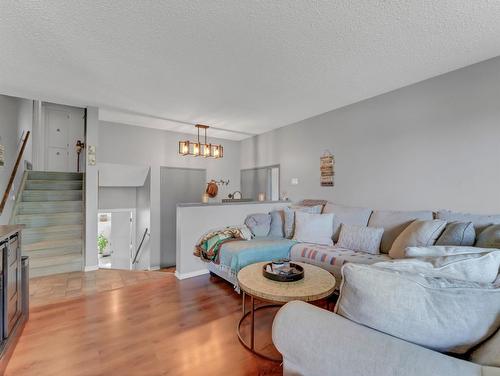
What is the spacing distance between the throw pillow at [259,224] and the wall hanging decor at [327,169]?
3.72 feet

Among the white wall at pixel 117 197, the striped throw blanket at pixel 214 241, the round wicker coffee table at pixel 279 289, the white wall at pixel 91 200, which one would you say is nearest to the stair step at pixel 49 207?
the white wall at pixel 91 200

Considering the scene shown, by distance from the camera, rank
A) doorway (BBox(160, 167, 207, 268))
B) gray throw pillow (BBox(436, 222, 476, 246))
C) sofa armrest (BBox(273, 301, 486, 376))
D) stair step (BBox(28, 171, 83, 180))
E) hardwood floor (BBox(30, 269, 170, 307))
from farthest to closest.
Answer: doorway (BBox(160, 167, 207, 268)) < stair step (BBox(28, 171, 83, 180)) < hardwood floor (BBox(30, 269, 170, 307)) < gray throw pillow (BBox(436, 222, 476, 246)) < sofa armrest (BBox(273, 301, 486, 376))

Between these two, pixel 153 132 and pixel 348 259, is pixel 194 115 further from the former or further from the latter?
pixel 348 259

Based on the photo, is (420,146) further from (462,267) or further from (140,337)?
(140,337)

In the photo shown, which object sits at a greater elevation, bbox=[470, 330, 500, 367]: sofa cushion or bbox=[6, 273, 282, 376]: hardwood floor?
bbox=[470, 330, 500, 367]: sofa cushion

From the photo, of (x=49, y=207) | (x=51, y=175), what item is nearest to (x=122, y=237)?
(x=51, y=175)

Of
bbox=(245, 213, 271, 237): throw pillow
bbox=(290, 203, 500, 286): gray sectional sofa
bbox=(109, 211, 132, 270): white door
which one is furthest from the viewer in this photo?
bbox=(109, 211, 132, 270): white door

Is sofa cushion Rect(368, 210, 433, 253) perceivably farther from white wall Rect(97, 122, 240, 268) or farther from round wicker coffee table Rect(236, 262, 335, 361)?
white wall Rect(97, 122, 240, 268)

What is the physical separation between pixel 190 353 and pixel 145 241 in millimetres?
4192

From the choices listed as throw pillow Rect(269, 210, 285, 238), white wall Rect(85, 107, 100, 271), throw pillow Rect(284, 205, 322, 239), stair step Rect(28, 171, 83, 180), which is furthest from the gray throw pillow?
stair step Rect(28, 171, 83, 180)

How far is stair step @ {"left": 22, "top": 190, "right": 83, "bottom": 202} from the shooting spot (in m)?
4.02

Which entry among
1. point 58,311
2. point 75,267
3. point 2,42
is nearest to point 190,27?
point 2,42

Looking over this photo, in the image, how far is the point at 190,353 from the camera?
1.80 meters

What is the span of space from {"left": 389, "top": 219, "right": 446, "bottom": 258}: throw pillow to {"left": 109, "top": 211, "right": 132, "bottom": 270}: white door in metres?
5.58
